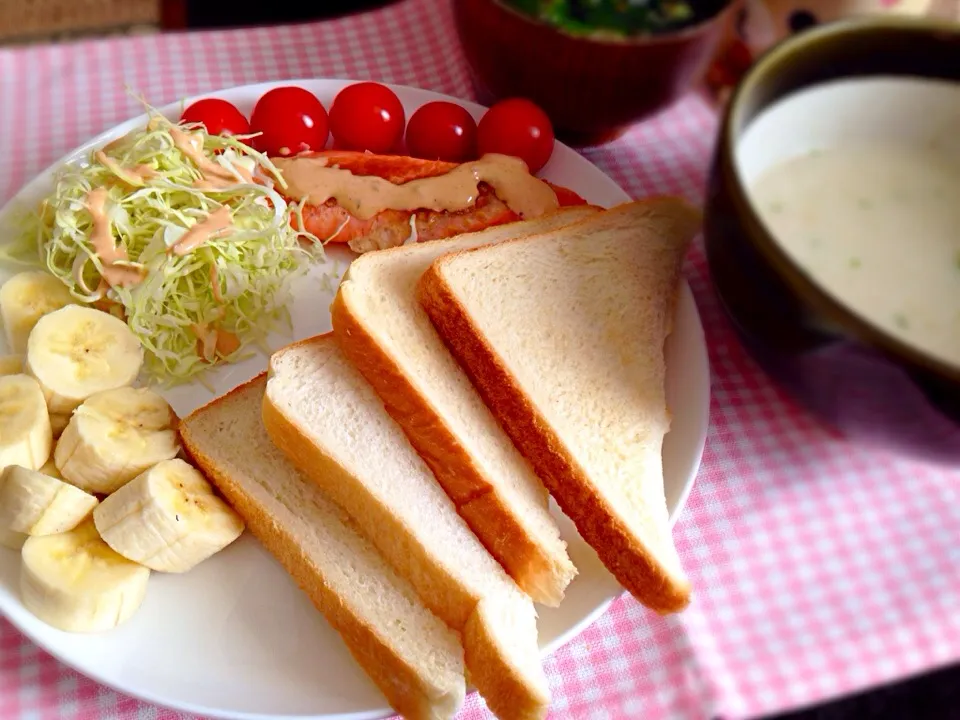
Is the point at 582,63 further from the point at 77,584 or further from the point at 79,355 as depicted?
the point at 77,584

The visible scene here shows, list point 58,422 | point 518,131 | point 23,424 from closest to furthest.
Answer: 1. point 23,424
2. point 58,422
3. point 518,131

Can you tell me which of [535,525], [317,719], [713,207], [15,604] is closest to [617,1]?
[713,207]

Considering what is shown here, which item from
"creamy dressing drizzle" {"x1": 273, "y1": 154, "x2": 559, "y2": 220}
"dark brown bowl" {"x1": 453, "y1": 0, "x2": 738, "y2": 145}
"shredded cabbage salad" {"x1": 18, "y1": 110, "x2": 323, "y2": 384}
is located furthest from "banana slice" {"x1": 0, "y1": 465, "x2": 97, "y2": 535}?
"dark brown bowl" {"x1": 453, "y1": 0, "x2": 738, "y2": 145}

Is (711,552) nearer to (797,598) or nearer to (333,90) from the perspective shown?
(797,598)

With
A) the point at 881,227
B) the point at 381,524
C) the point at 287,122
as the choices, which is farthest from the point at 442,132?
the point at 881,227

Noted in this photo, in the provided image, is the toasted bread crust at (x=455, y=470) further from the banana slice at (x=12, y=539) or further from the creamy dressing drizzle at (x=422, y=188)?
the banana slice at (x=12, y=539)

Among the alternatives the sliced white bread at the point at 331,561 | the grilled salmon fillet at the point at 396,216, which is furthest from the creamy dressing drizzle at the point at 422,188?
the sliced white bread at the point at 331,561
